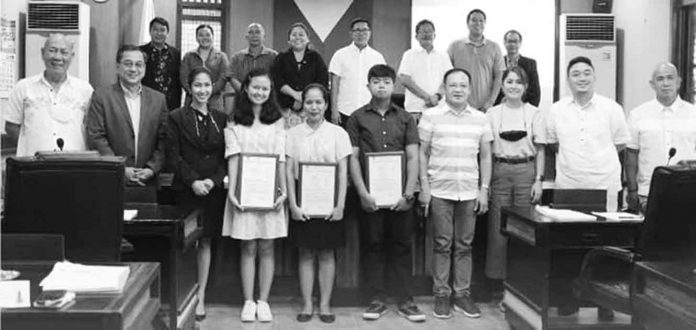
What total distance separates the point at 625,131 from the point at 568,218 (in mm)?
1221

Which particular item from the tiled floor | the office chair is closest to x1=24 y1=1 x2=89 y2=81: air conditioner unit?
the tiled floor

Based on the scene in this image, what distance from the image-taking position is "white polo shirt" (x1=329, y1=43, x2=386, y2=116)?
610 centimetres

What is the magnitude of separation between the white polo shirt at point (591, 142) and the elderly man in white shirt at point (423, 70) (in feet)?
5.91

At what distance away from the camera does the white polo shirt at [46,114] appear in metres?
4.26

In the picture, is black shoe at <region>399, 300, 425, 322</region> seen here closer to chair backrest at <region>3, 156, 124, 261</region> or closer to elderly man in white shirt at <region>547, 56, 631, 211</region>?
elderly man in white shirt at <region>547, 56, 631, 211</region>

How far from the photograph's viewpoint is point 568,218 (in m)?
3.60

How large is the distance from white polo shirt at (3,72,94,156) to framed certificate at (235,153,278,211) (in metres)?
0.98

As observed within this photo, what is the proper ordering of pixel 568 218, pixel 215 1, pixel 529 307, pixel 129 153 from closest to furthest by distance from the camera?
1. pixel 568 218
2. pixel 529 307
3. pixel 129 153
4. pixel 215 1

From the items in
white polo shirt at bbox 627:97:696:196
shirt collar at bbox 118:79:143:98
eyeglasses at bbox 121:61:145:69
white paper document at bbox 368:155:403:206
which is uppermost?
eyeglasses at bbox 121:61:145:69

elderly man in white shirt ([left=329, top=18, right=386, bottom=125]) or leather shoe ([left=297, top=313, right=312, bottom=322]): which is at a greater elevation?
elderly man in white shirt ([left=329, top=18, right=386, bottom=125])

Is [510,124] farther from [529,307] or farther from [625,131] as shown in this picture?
[529,307]

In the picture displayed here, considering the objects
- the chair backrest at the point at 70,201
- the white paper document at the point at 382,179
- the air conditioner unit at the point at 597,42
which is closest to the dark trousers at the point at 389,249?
the white paper document at the point at 382,179

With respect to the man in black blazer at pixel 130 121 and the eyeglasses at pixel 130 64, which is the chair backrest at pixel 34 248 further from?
the eyeglasses at pixel 130 64

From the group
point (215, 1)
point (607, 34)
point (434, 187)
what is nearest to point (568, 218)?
point (434, 187)
